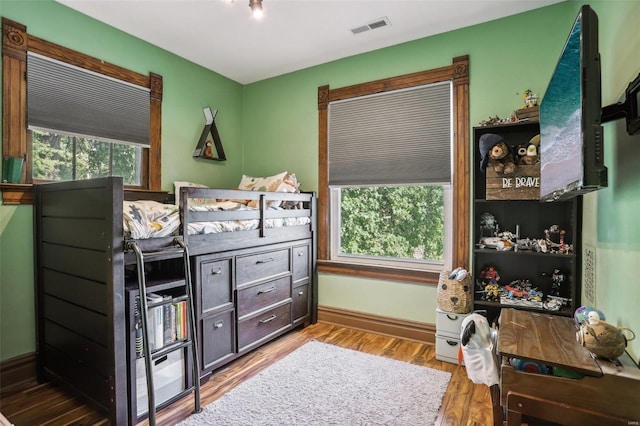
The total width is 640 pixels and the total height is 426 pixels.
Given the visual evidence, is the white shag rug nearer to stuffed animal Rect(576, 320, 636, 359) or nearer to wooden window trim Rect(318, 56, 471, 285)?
wooden window trim Rect(318, 56, 471, 285)

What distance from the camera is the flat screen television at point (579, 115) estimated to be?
1.02m

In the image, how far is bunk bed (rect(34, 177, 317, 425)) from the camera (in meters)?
1.67

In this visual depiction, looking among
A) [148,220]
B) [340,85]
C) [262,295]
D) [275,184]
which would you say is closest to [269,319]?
[262,295]

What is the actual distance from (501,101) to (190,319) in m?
2.68

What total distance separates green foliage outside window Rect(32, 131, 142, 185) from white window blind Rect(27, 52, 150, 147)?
0.35 ft

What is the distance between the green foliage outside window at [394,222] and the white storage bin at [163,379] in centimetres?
182

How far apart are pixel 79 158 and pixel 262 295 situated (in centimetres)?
175

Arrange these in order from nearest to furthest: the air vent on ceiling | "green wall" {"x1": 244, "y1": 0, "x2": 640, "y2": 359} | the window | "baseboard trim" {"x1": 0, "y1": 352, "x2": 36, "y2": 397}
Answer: "green wall" {"x1": 244, "y1": 0, "x2": 640, "y2": 359}
"baseboard trim" {"x1": 0, "y1": 352, "x2": 36, "y2": 397}
the air vent on ceiling
the window

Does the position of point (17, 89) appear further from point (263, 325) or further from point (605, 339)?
point (605, 339)

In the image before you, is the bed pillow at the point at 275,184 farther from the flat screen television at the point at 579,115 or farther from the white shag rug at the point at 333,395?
the flat screen television at the point at 579,115

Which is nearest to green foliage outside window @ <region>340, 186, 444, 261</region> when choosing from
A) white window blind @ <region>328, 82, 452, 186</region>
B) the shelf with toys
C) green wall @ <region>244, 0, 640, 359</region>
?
white window blind @ <region>328, 82, 452, 186</region>

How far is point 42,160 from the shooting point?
2.30 meters

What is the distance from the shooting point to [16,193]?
2107 mm

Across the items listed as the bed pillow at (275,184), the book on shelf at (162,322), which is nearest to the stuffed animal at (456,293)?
the bed pillow at (275,184)
